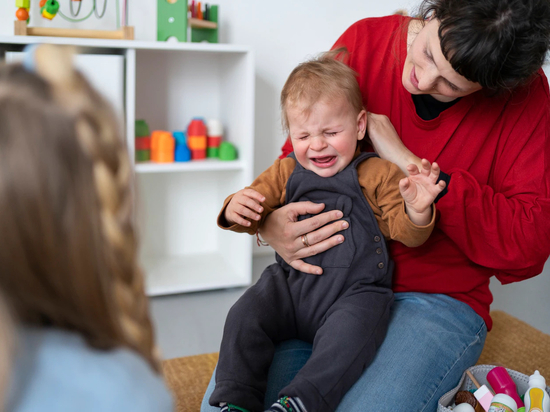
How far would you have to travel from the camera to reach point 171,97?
235cm

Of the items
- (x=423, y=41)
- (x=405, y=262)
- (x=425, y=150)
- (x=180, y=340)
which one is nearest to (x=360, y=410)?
(x=405, y=262)

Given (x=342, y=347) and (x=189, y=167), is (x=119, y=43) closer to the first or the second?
(x=189, y=167)

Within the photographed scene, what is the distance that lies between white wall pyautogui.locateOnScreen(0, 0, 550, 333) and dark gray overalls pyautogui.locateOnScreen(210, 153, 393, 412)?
1.30 metres

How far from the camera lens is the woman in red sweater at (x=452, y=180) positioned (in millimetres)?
976

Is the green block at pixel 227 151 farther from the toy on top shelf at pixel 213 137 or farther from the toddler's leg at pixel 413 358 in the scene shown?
the toddler's leg at pixel 413 358

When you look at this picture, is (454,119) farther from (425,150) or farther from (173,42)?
(173,42)

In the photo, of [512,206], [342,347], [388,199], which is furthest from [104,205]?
[512,206]

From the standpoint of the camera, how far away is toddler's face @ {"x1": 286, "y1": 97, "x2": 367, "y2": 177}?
116cm

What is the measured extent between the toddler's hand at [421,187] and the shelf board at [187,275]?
1.32m

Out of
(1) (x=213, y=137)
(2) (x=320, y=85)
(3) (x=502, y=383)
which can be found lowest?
(3) (x=502, y=383)

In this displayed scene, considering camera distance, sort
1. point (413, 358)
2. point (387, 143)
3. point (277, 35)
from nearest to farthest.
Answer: point (413, 358) < point (387, 143) < point (277, 35)

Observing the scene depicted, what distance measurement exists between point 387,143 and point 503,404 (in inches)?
22.6

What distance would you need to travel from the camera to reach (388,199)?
1130mm

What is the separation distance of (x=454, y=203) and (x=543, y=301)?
4.88 feet
